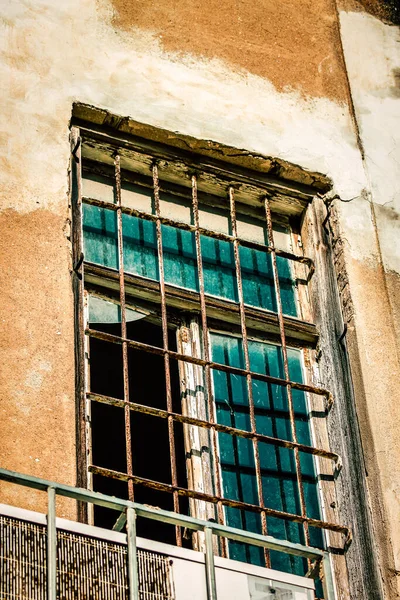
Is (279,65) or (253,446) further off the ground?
(279,65)

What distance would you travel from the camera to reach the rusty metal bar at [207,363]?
17.0ft

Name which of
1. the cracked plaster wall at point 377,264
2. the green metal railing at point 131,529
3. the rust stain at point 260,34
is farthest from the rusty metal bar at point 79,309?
the cracked plaster wall at point 377,264

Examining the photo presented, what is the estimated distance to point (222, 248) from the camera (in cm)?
593

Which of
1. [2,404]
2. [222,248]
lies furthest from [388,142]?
[2,404]

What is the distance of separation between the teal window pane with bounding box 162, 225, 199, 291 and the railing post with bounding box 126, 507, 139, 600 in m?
1.84

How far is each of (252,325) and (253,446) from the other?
2.15ft

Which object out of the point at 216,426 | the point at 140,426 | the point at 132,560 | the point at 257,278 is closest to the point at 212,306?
the point at 257,278

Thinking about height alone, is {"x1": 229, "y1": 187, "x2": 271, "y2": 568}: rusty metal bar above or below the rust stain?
below

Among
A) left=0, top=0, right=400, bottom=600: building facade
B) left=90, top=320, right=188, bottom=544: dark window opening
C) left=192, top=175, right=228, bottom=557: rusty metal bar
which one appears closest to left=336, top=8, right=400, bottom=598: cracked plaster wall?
left=0, top=0, right=400, bottom=600: building facade

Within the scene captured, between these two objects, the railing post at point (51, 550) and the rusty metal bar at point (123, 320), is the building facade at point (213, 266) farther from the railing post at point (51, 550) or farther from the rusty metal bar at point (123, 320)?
the railing post at point (51, 550)

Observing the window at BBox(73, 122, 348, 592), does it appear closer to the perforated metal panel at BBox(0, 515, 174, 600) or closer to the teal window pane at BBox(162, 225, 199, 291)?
the teal window pane at BBox(162, 225, 199, 291)

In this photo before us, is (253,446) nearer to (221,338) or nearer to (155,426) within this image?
(221,338)

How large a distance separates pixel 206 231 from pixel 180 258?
18 cm

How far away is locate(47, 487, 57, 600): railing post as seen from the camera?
147 inches
